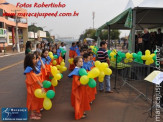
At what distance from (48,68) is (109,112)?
1991 millimetres

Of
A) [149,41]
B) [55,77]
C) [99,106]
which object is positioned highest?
[149,41]

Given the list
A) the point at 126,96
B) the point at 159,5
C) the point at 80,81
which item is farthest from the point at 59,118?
the point at 159,5

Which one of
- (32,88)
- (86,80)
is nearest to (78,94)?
(86,80)

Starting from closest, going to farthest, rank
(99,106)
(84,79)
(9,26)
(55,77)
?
1. (84,79)
2. (55,77)
3. (99,106)
4. (9,26)

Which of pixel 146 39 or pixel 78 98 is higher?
pixel 146 39

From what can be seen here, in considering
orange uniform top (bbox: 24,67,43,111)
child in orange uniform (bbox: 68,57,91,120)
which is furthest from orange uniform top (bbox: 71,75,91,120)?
orange uniform top (bbox: 24,67,43,111)

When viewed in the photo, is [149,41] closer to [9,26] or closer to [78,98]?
[78,98]

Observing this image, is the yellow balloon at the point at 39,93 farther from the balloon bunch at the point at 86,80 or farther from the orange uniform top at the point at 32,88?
the balloon bunch at the point at 86,80

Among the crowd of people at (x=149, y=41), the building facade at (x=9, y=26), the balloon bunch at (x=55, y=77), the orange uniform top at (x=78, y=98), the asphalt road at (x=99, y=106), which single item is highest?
the building facade at (x=9, y=26)

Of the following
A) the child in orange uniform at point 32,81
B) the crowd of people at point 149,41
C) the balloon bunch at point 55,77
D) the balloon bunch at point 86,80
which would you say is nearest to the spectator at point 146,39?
the crowd of people at point 149,41

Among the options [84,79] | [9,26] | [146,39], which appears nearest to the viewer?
[84,79]

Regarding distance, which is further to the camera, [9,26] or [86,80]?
[9,26]

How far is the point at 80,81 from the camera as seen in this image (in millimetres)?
3525

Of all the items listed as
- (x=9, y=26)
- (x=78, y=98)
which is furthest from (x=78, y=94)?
(x=9, y=26)
